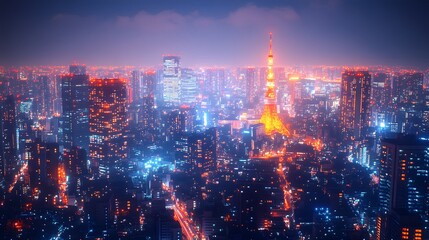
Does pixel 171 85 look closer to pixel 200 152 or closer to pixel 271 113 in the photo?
pixel 271 113

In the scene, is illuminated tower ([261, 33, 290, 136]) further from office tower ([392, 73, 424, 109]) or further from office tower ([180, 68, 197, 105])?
office tower ([392, 73, 424, 109])

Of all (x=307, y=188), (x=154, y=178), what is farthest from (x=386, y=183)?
(x=154, y=178)

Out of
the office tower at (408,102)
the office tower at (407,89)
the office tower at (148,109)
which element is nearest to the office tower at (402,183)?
the office tower at (408,102)

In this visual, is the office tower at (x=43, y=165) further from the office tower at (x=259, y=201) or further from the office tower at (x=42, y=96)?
the office tower at (x=259, y=201)

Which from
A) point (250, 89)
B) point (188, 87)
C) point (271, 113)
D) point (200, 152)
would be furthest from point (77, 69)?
point (250, 89)

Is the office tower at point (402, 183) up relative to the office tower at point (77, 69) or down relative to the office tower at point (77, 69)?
down

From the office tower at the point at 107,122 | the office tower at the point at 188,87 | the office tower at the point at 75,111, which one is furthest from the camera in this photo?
the office tower at the point at 188,87

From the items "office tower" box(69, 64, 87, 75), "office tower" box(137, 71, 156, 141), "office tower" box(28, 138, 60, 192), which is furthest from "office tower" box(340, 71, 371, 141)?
"office tower" box(28, 138, 60, 192)
